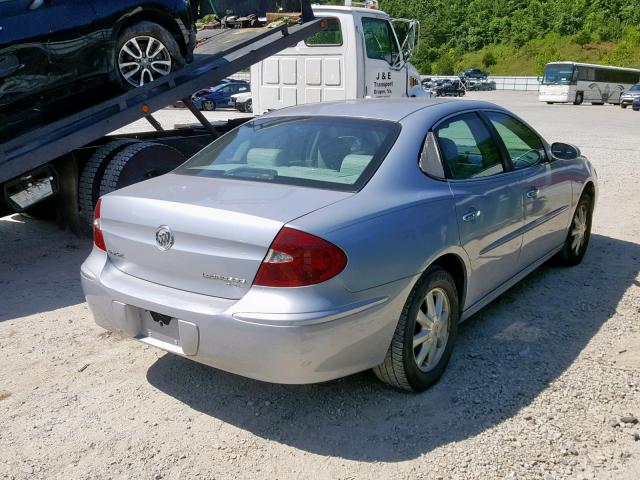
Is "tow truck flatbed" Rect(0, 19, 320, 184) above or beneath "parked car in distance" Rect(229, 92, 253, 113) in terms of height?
above

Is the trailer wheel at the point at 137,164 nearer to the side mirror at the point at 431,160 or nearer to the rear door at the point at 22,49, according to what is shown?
the rear door at the point at 22,49

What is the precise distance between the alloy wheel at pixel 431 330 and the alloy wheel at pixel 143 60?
4134 millimetres

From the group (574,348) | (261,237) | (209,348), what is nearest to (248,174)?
(261,237)

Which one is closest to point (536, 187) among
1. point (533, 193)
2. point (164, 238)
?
point (533, 193)

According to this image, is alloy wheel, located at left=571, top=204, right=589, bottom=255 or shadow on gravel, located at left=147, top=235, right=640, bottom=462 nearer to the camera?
shadow on gravel, located at left=147, top=235, right=640, bottom=462

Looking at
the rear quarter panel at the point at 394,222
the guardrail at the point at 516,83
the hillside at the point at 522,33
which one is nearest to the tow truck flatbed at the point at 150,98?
the rear quarter panel at the point at 394,222

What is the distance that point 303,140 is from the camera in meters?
3.72

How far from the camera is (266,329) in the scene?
2.68 m

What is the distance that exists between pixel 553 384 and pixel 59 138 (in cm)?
440

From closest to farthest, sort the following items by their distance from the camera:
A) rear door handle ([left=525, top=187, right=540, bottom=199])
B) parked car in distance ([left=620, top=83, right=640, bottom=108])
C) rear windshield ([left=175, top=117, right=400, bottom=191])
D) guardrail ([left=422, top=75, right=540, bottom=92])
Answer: rear windshield ([left=175, top=117, right=400, bottom=191]) < rear door handle ([left=525, top=187, right=540, bottom=199]) < parked car in distance ([left=620, top=83, right=640, bottom=108]) < guardrail ([left=422, top=75, right=540, bottom=92])

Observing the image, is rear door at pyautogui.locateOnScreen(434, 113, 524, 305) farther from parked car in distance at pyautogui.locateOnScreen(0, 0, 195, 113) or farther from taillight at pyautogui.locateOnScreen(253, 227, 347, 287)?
parked car in distance at pyautogui.locateOnScreen(0, 0, 195, 113)

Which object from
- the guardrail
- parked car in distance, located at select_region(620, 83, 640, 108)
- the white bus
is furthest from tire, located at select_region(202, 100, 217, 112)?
the guardrail

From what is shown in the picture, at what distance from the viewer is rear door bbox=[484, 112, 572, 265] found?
4.33m

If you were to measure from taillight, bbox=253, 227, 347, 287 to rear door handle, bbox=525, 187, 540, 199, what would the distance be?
2.10m
